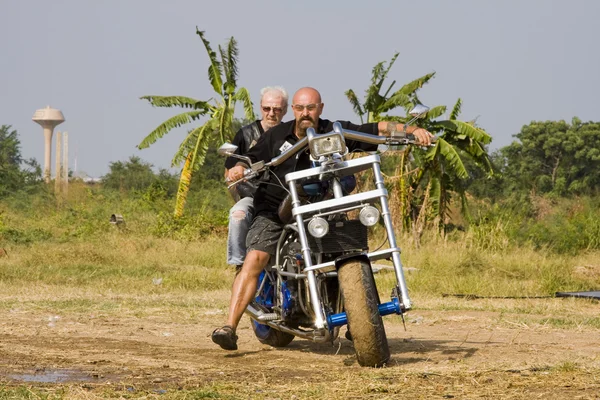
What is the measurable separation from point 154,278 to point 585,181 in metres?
28.5

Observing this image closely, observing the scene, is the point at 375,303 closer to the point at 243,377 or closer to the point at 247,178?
the point at 243,377

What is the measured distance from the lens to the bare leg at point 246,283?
22.2ft

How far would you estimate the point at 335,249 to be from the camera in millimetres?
6098

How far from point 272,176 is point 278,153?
17cm

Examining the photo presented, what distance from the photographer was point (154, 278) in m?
15.2

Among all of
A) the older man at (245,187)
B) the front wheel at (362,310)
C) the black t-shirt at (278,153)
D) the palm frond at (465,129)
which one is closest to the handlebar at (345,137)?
the black t-shirt at (278,153)

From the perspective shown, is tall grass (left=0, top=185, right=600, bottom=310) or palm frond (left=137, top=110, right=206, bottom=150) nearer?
tall grass (left=0, top=185, right=600, bottom=310)

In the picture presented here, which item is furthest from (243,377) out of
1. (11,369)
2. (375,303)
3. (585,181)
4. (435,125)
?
(585,181)

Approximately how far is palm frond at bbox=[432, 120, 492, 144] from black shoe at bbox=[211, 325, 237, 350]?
18.6 m

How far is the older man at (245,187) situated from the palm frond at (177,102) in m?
17.4

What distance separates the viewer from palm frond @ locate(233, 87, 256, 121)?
26.1 m

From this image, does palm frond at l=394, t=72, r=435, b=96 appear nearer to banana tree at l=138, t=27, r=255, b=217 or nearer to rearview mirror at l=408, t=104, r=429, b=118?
banana tree at l=138, t=27, r=255, b=217

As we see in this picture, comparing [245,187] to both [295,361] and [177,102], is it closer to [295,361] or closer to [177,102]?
[295,361]

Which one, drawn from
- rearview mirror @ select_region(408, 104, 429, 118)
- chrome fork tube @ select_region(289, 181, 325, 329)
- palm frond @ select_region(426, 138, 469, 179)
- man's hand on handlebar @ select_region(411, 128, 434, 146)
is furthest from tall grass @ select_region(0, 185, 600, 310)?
chrome fork tube @ select_region(289, 181, 325, 329)
